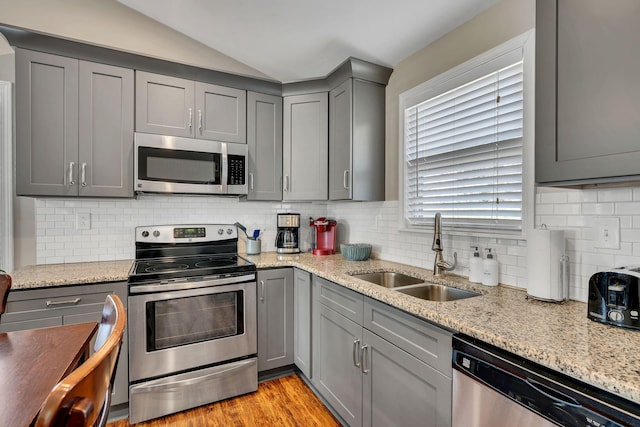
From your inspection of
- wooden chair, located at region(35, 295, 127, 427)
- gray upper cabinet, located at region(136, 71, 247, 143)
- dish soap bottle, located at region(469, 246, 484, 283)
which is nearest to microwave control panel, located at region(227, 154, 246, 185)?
gray upper cabinet, located at region(136, 71, 247, 143)

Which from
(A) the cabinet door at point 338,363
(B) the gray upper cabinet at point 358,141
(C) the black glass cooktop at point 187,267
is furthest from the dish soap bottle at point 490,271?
(C) the black glass cooktop at point 187,267

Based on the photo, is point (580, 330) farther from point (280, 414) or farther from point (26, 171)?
point (26, 171)

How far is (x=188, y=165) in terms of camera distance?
2.48 meters

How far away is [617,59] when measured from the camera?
1.01 metres

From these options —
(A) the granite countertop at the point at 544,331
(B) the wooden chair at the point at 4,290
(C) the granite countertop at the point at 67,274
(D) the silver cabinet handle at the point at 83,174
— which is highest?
(D) the silver cabinet handle at the point at 83,174

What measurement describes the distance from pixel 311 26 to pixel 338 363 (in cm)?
222

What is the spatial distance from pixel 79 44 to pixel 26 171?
91cm

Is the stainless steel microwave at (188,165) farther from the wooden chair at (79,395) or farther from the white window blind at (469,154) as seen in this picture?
the wooden chair at (79,395)

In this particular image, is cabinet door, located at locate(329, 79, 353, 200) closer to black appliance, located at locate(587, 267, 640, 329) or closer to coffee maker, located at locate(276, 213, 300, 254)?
coffee maker, located at locate(276, 213, 300, 254)

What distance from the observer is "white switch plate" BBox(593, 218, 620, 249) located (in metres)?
1.29

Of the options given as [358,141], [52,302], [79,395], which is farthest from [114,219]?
[79,395]

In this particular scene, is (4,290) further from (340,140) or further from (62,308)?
(340,140)

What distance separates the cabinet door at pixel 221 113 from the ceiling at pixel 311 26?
1.42 ft

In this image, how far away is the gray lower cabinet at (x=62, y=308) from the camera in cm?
178
